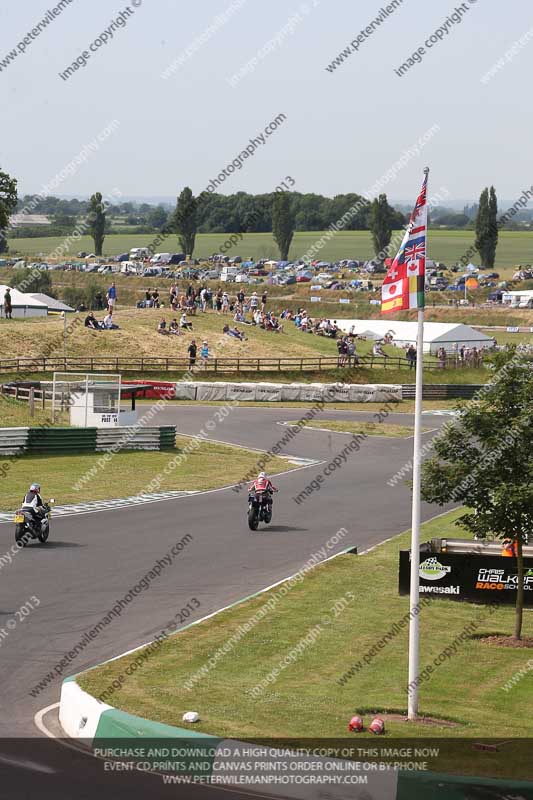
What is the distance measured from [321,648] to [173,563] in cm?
661

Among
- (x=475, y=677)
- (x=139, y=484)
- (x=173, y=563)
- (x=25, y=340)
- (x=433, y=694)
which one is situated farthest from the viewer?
(x=25, y=340)

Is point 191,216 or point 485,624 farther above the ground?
point 191,216

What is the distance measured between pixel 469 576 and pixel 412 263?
9.45 meters

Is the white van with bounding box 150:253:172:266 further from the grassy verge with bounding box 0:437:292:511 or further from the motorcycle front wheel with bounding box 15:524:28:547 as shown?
the motorcycle front wheel with bounding box 15:524:28:547

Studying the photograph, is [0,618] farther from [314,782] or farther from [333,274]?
[333,274]

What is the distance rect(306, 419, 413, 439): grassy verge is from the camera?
Result: 47.2 meters

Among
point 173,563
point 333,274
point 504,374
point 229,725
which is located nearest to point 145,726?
point 229,725

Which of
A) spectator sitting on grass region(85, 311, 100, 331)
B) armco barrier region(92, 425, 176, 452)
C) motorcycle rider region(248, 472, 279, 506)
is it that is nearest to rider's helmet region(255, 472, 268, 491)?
motorcycle rider region(248, 472, 279, 506)

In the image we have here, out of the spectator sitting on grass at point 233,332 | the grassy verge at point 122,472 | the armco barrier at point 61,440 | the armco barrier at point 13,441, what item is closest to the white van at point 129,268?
the spectator sitting on grass at point 233,332

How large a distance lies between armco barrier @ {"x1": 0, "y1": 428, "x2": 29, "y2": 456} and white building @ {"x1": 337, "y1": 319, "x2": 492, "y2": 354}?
124 ft

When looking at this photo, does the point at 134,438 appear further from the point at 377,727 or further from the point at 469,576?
the point at 377,727

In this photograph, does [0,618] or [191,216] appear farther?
[191,216]

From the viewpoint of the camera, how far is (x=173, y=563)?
918 inches

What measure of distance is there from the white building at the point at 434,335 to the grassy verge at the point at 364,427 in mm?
23066
